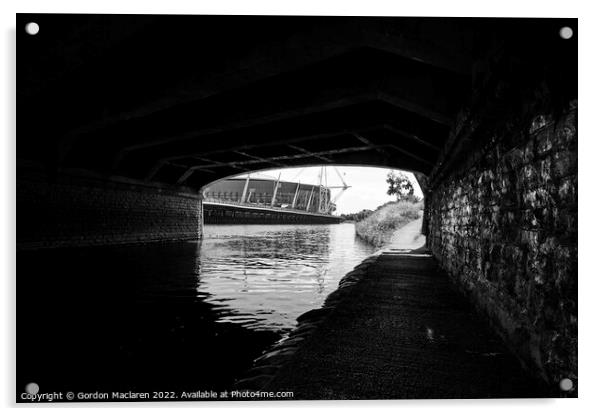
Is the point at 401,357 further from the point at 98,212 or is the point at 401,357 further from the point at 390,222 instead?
the point at 390,222

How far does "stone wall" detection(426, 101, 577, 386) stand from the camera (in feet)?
9.00

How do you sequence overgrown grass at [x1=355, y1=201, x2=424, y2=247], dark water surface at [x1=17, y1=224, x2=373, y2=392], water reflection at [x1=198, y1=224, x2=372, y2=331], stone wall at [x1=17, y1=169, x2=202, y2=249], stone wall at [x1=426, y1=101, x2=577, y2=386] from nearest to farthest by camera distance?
stone wall at [x1=426, y1=101, x2=577, y2=386], dark water surface at [x1=17, y1=224, x2=373, y2=392], water reflection at [x1=198, y1=224, x2=372, y2=331], stone wall at [x1=17, y1=169, x2=202, y2=249], overgrown grass at [x1=355, y1=201, x2=424, y2=247]

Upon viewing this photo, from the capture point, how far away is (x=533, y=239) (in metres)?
3.25

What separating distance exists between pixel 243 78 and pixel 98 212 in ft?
42.4

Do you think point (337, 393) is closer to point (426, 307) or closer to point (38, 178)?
point (426, 307)

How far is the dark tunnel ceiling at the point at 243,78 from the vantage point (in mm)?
5484

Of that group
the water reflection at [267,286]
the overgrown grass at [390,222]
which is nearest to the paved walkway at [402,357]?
the water reflection at [267,286]

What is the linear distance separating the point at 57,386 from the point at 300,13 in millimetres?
4423

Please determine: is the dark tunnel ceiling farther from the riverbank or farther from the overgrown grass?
the overgrown grass

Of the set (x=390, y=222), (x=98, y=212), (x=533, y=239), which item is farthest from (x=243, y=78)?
(x=390, y=222)

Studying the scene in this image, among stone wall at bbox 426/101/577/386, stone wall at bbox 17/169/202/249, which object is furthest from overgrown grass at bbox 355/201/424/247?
stone wall at bbox 426/101/577/386

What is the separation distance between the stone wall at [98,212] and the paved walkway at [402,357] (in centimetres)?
744

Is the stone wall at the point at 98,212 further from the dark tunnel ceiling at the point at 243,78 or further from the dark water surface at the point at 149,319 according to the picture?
the dark water surface at the point at 149,319

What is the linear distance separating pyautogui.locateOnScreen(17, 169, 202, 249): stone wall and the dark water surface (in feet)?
5.76
